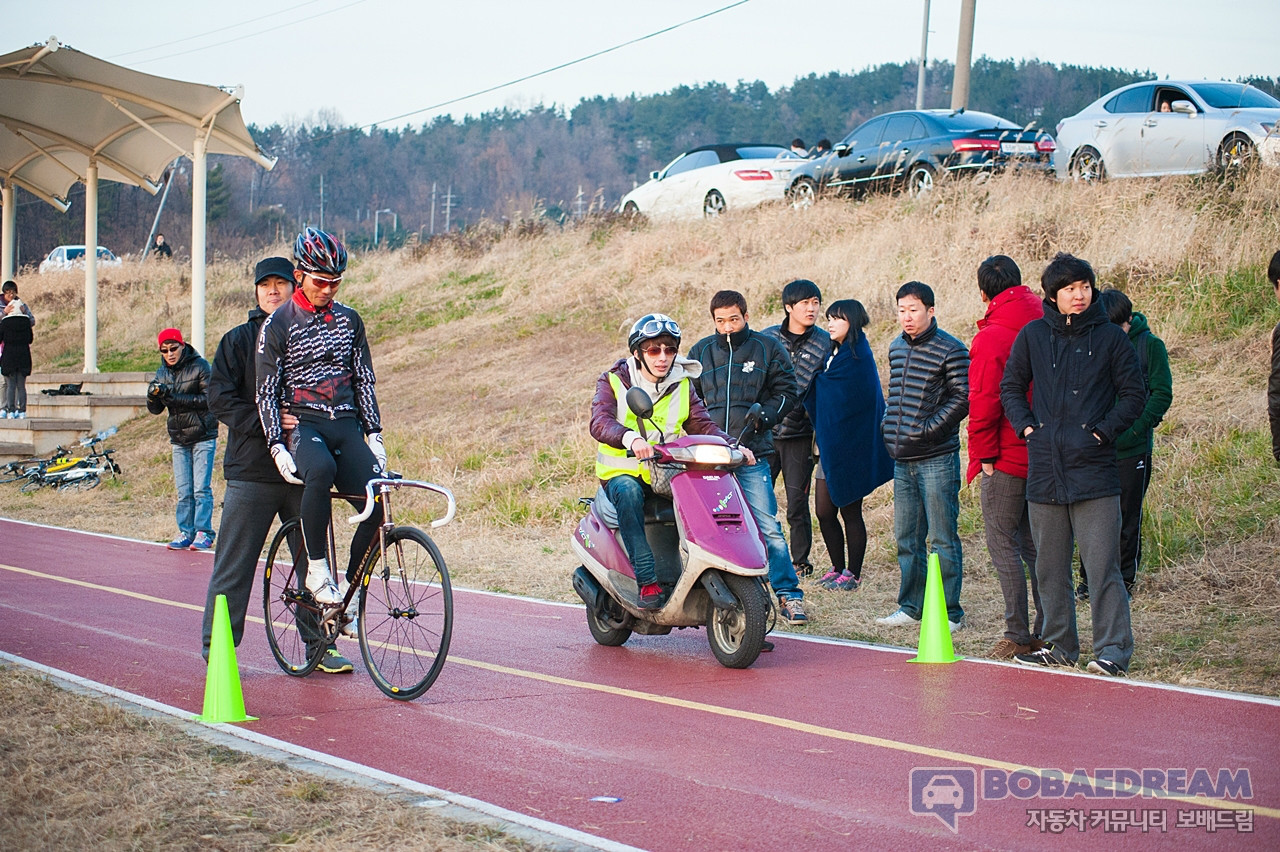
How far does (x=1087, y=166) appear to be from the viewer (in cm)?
1941

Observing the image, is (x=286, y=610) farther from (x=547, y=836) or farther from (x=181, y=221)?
(x=181, y=221)

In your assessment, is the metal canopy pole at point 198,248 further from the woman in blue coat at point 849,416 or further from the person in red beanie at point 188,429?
the woman in blue coat at point 849,416

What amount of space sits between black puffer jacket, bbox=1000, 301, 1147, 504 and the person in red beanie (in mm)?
9154

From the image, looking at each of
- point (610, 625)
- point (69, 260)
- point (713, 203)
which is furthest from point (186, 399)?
point (69, 260)

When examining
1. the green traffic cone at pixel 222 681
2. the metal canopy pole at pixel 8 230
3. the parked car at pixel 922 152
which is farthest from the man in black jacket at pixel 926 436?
the metal canopy pole at pixel 8 230

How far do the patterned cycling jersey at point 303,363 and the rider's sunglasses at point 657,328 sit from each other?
1.75 metres

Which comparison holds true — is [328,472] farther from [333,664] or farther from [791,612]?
[791,612]

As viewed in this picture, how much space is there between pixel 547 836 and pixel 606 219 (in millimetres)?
25334

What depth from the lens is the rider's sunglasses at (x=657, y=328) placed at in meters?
8.00

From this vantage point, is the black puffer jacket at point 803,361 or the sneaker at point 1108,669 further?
the black puffer jacket at point 803,361

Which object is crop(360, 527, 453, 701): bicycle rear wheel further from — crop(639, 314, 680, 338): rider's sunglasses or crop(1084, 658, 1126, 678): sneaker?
crop(1084, 658, 1126, 678): sneaker

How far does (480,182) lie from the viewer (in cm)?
11938

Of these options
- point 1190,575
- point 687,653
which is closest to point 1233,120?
point 1190,575

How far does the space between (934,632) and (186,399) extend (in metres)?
8.84
